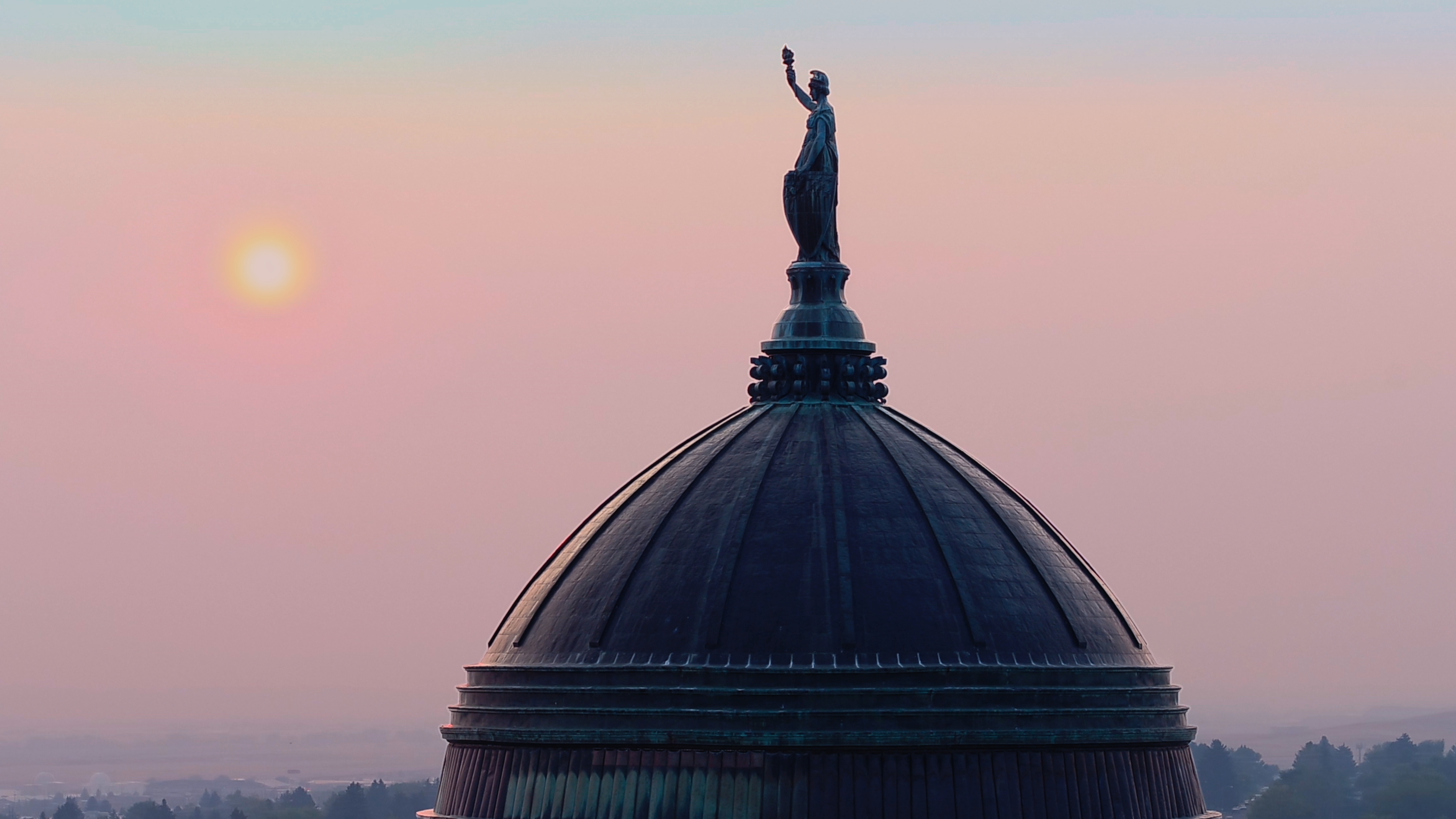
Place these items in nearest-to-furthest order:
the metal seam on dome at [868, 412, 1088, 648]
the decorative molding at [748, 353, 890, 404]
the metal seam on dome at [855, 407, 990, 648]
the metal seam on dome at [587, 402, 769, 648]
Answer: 1. the metal seam on dome at [855, 407, 990, 648]
2. the metal seam on dome at [587, 402, 769, 648]
3. the metal seam on dome at [868, 412, 1088, 648]
4. the decorative molding at [748, 353, 890, 404]

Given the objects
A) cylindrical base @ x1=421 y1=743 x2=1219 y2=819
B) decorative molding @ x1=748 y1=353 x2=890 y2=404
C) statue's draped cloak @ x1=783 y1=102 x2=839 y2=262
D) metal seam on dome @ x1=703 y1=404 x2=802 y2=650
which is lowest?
cylindrical base @ x1=421 y1=743 x2=1219 y2=819

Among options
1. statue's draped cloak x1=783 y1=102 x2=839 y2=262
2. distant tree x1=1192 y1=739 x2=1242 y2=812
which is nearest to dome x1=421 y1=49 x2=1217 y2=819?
statue's draped cloak x1=783 y1=102 x2=839 y2=262

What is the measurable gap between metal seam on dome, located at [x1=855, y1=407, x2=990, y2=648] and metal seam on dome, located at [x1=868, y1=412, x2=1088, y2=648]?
1.54 meters

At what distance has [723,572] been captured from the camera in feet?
209

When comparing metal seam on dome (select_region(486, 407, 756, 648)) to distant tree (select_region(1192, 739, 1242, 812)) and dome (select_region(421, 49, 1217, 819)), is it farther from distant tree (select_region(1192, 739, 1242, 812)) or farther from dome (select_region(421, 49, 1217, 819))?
distant tree (select_region(1192, 739, 1242, 812))

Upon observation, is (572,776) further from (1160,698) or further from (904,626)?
(1160,698)

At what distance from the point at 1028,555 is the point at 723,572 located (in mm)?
6835

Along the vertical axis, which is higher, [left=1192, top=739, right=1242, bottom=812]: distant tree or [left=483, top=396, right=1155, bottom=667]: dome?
[left=1192, top=739, right=1242, bottom=812]: distant tree

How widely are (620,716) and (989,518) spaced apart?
9.40 meters

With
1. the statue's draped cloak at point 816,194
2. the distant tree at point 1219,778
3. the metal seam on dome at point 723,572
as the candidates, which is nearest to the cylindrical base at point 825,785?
the metal seam on dome at point 723,572

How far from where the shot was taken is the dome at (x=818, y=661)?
61.9m

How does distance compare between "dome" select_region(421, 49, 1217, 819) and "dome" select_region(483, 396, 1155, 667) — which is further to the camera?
"dome" select_region(483, 396, 1155, 667)

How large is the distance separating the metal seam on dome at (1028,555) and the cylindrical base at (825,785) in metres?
2.56

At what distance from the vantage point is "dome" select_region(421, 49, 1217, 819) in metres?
61.9
